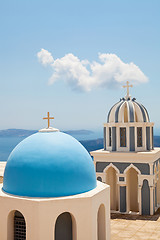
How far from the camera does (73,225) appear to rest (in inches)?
351

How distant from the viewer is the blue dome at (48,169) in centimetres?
876

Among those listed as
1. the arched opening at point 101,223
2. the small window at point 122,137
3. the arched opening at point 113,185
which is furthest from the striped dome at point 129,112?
the arched opening at point 101,223

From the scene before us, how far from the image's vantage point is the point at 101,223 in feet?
32.3

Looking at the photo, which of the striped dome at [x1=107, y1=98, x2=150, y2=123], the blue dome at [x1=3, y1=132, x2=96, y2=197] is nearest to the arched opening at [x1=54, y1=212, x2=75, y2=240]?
the blue dome at [x1=3, y1=132, x2=96, y2=197]

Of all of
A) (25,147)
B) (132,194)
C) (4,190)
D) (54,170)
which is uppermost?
(25,147)

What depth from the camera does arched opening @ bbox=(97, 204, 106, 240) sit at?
978cm

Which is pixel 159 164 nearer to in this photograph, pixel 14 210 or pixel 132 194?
pixel 132 194

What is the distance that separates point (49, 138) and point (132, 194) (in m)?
11.1

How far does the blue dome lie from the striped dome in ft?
29.9

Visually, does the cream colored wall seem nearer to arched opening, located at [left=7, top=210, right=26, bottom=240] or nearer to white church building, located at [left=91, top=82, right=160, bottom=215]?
arched opening, located at [left=7, top=210, right=26, bottom=240]

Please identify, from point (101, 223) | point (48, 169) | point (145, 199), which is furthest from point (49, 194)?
point (145, 199)

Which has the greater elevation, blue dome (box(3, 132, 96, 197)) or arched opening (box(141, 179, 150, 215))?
blue dome (box(3, 132, 96, 197))

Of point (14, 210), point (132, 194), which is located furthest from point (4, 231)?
point (132, 194)

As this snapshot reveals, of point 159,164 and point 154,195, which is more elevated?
point 159,164
